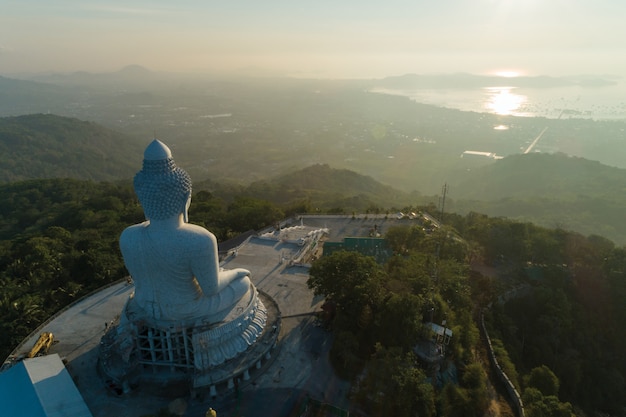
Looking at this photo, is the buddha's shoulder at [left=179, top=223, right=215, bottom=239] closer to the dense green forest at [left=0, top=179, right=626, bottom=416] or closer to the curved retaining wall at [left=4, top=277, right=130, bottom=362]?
the dense green forest at [left=0, top=179, right=626, bottom=416]

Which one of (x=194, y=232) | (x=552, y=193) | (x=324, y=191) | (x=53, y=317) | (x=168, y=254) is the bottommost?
(x=324, y=191)

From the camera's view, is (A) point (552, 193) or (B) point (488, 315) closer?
(B) point (488, 315)

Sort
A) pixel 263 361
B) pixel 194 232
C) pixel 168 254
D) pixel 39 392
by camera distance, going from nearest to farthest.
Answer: pixel 39 392, pixel 168 254, pixel 194 232, pixel 263 361

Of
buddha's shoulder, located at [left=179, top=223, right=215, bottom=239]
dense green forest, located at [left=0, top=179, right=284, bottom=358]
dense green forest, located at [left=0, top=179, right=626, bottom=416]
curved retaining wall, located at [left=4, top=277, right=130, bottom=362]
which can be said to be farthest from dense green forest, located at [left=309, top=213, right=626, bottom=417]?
dense green forest, located at [left=0, top=179, right=284, bottom=358]

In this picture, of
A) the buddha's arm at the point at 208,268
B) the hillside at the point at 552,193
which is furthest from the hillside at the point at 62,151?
the buddha's arm at the point at 208,268

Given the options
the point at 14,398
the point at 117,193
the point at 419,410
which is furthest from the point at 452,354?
the point at 117,193

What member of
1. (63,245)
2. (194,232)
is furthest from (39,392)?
(63,245)

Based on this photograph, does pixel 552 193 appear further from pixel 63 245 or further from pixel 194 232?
pixel 63 245

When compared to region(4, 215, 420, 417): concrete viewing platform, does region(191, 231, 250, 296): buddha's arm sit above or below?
above
